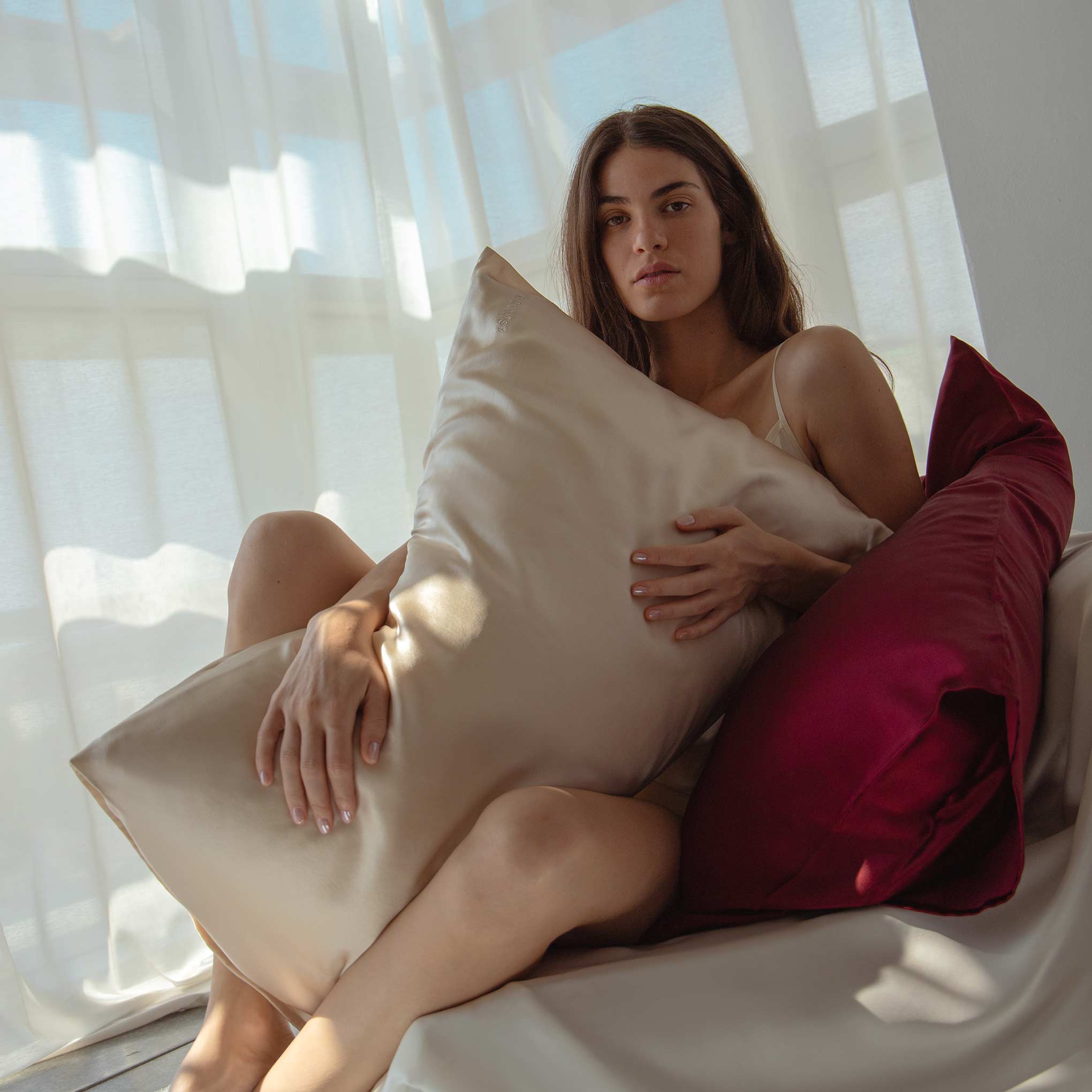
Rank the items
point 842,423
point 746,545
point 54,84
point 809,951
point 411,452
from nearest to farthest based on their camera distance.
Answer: point 809,951 < point 746,545 < point 842,423 < point 54,84 < point 411,452

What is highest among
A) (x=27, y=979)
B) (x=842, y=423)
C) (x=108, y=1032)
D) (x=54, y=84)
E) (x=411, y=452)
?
(x=54, y=84)

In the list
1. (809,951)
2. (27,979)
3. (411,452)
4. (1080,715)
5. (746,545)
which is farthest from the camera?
(411,452)

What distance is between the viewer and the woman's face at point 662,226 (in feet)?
5.34

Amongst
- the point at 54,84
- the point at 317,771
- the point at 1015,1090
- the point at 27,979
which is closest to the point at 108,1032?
the point at 27,979

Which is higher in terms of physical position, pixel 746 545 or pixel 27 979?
pixel 746 545

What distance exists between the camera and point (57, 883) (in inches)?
72.3

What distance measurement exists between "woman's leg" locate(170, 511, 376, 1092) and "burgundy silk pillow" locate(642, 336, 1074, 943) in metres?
0.43

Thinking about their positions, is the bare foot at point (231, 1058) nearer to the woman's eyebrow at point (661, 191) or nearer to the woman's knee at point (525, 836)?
the woman's knee at point (525, 836)

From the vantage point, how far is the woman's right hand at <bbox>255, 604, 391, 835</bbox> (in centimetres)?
89

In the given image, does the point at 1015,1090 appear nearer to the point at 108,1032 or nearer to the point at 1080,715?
the point at 1080,715

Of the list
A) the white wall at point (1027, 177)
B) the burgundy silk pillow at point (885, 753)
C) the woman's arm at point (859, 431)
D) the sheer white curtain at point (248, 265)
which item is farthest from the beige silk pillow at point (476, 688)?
the white wall at point (1027, 177)

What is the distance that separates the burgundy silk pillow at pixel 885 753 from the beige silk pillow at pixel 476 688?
115mm

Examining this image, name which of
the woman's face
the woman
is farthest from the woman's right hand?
the woman's face

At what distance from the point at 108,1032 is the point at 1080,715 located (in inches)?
64.2
